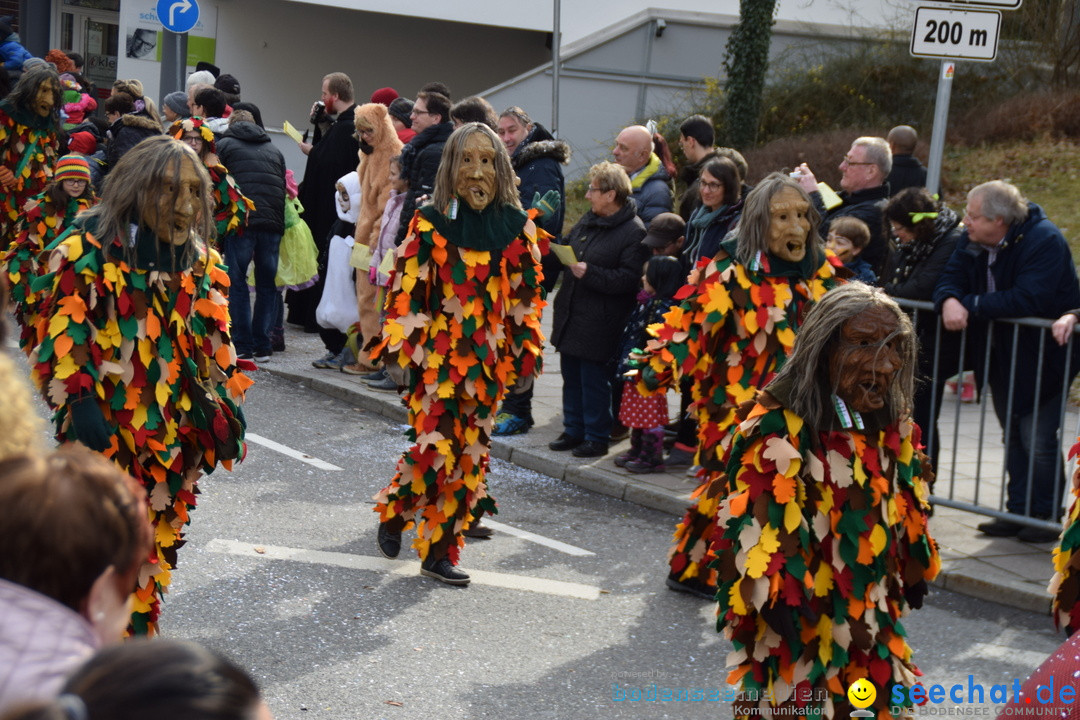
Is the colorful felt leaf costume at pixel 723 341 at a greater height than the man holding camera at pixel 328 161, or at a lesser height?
lesser

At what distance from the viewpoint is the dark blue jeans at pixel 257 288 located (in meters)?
10.7

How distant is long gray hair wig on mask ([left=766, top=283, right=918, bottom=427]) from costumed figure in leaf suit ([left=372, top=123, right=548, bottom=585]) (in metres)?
2.46

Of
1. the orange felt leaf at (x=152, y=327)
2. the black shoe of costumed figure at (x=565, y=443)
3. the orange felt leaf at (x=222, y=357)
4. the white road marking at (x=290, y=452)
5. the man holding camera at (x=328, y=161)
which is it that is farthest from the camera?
the man holding camera at (x=328, y=161)

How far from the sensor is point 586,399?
844 cm

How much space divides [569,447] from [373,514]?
5.96ft

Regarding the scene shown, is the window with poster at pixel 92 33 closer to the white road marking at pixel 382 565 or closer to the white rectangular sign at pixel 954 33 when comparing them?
the white rectangular sign at pixel 954 33

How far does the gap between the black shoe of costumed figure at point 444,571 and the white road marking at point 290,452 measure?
203cm

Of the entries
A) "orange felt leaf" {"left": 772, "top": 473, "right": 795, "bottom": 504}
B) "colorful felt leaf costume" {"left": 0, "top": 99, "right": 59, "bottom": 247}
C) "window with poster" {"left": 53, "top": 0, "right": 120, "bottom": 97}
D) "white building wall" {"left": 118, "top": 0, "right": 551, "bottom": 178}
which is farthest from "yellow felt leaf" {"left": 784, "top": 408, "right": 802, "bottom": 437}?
"window with poster" {"left": 53, "top": 0, "right": 120, "bottom": 97}

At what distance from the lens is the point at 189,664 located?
1375 millimetres

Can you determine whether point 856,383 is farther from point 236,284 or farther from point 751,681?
point 236,284

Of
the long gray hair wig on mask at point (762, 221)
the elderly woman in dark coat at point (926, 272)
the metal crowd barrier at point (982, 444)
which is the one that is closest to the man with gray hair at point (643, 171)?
the elderly woman in dark coat at point (926, 272)

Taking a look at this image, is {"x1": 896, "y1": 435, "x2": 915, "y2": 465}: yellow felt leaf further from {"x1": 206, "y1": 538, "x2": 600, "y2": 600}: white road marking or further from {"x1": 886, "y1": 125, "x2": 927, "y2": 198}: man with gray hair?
{"x1": 886, "y1": 125, "x2": 927, "y2": 198}: man with gray hair

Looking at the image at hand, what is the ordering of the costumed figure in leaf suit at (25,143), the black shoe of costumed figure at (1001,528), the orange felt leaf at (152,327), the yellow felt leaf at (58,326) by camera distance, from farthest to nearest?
the costumed figure in leaf suit at (25,143)
the black shoe of costumed figure at (1001,528)
the orange felt leaf at (152,327)
the yellow felt leaf at (58,326)

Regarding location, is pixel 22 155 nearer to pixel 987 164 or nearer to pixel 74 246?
pixel 74 246
